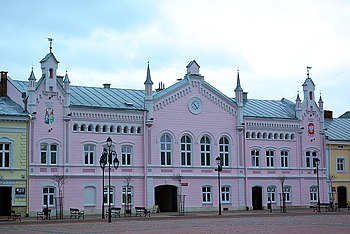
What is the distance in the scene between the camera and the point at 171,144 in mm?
65938

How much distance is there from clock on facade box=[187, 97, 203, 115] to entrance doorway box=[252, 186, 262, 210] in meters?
10.6

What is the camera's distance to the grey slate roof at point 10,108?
2271 inches

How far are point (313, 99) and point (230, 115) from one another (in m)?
11.7

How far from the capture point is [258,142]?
71250mm

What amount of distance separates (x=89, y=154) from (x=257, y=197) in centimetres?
1983

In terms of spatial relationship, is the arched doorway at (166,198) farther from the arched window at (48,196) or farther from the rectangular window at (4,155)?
the rectangular window at (4,155)

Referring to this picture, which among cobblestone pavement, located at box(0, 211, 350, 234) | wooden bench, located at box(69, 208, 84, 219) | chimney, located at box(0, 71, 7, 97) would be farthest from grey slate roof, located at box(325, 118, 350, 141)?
chimney, located at box(0, 71, 7, 97)

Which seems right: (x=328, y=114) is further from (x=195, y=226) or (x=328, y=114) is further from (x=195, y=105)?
(x=195, y=226)

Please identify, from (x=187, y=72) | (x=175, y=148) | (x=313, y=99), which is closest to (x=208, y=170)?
(x=175, y=148)

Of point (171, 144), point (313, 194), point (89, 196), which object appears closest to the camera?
point (89, 196)

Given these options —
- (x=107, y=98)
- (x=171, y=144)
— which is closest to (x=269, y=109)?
(x=171, y=144)

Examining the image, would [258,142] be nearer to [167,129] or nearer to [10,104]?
[167,129]

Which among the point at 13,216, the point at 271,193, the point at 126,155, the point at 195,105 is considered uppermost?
the point at 195,105

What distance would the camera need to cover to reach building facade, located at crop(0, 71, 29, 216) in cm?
5694
